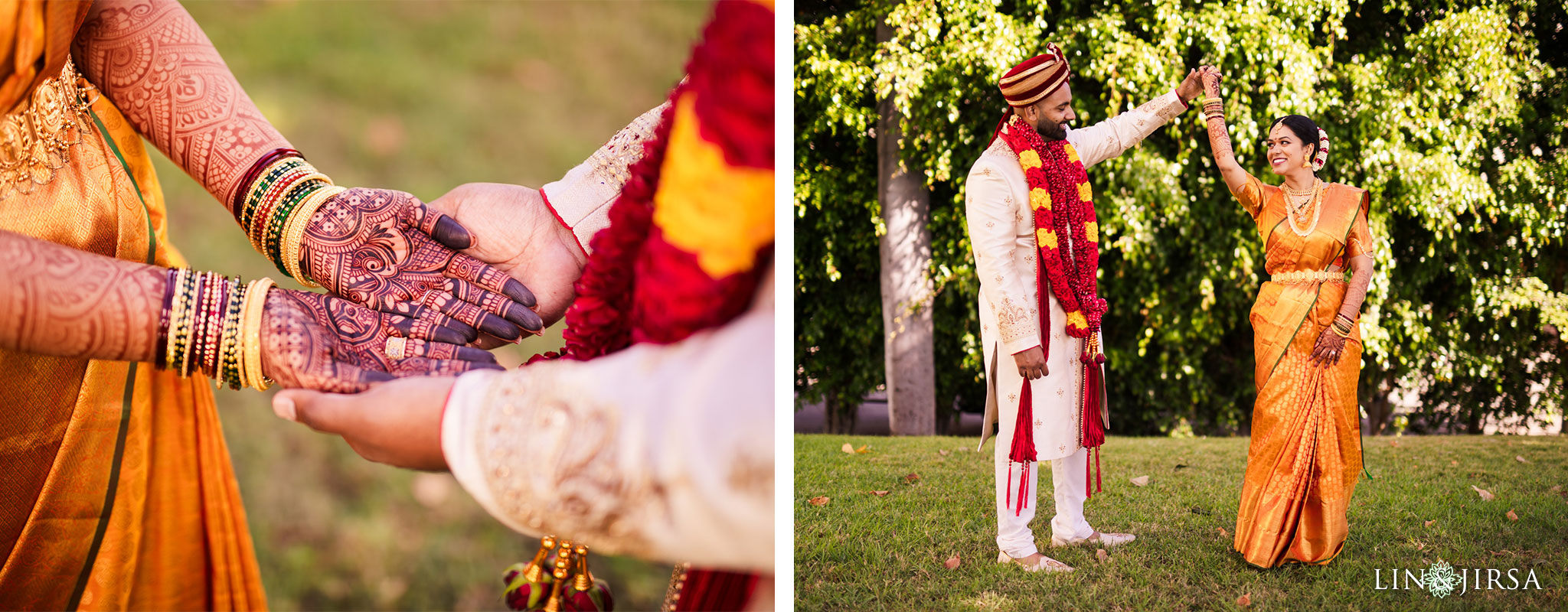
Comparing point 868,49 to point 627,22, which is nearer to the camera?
point 627,22

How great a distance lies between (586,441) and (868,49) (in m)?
4.62

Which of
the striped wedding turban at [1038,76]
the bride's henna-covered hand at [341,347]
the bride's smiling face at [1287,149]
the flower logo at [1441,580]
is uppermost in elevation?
the striped wedding turban at [1038,76]

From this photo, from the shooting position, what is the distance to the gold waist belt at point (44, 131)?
138 cm

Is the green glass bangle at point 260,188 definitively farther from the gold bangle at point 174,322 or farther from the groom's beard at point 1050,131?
the groom's beard at point 1050,131

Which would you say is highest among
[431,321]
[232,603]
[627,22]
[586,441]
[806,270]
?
[627,22]

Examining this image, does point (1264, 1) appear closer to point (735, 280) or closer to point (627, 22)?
point (627, 22)

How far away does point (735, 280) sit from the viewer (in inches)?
37.9

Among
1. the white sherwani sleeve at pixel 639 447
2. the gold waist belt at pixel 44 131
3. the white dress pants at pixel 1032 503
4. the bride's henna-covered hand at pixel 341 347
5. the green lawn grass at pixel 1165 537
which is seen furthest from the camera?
the white dress pants at pixel 1032 503

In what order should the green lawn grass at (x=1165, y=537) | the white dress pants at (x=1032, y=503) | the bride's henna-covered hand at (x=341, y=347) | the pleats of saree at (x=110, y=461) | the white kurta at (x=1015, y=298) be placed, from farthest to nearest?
the white dress pants at (x=1032, y=503) → the white kurta at (x=1015, y=298) → the green lawn grass at (x=1165, y=537) → the pleats of saree at (x=110, y=461) → the bride's henna-covered hand at (x=341, y=347)

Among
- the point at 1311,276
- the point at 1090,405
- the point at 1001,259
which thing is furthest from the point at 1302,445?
the point at 1001,259

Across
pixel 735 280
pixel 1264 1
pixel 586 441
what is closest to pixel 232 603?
pixel 586 441

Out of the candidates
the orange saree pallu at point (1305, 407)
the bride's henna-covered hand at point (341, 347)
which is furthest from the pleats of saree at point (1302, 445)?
the bride's henna-covered hand at point (341, 347)

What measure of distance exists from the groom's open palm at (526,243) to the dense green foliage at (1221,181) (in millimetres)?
3327

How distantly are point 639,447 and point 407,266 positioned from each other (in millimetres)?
788
